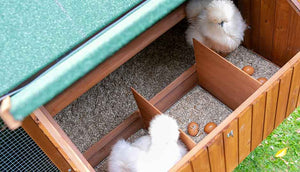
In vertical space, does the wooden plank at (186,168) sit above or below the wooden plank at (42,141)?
below

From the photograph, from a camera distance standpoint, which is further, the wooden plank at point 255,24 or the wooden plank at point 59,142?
the wooden plank at point 255,24

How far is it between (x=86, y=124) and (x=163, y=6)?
1.09 meters

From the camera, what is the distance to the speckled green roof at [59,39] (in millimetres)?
779

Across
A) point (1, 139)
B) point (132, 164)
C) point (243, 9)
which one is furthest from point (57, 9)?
point (243, 9)

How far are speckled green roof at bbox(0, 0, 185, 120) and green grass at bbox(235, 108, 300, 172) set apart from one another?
1.23 meters

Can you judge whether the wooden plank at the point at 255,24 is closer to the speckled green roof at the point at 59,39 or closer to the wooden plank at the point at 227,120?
the wooden plank at the point at 227,120

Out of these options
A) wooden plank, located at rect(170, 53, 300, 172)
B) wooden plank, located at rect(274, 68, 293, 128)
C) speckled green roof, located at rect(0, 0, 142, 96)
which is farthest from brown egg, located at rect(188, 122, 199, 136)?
speckled green roof, located at rect(0, 0, 142, 96)

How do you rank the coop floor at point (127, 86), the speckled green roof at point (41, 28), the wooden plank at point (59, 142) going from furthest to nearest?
the coop floor at point (127, 86) → the wooden plank at point (59, 142) → the speckled green roof at point (41, 28)

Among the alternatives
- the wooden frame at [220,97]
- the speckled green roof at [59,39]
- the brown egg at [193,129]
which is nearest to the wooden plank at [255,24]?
the wooden frame at [220,97]

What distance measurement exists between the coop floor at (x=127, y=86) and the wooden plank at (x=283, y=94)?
0.26 m

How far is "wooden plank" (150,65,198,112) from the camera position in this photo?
1.72 meters

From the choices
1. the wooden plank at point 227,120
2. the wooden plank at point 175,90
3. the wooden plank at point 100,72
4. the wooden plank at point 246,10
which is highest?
the wooden plank at point 100,72

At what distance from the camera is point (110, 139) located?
1.67 m

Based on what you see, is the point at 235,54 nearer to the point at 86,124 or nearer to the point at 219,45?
the point at 219,45
